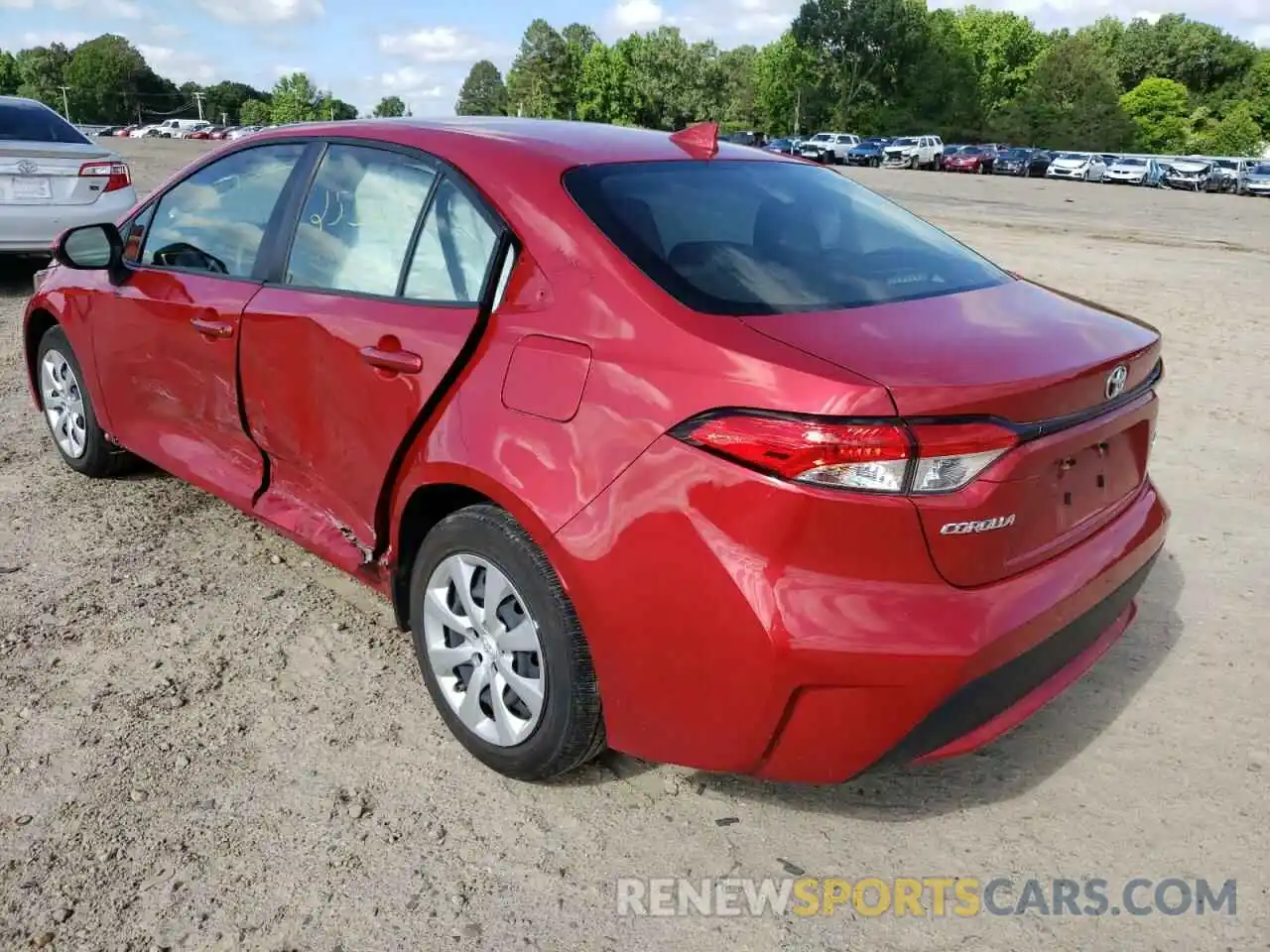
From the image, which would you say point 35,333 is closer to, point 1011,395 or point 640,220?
point 640,220

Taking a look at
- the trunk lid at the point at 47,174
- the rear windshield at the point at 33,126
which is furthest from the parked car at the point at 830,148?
the trunk lid at the point at 47,174

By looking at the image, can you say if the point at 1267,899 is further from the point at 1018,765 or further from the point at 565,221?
the point at 565,221

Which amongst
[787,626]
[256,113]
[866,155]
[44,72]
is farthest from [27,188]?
[44,72]

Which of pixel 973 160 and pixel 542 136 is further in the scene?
pixel 973 160

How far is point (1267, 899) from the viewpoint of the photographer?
2404 millimetres

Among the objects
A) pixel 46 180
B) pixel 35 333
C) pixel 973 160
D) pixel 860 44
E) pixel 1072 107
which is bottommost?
pixel 35 333

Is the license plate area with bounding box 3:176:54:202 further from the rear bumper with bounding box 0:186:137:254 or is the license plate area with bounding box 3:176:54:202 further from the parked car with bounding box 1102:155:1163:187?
the parked car with bounding box 1102:155:1163:187

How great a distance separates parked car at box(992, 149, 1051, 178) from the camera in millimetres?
47344

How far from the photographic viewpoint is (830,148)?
55.3 m

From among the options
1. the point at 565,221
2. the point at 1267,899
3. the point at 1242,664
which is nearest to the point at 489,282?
the point at 565,221

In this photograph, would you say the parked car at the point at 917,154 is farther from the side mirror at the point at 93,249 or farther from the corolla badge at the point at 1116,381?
the corolla badge at the point at 1116,381

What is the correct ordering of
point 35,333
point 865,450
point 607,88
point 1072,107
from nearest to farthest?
point 865,450 < point 35,333 < point 1072,107 < point 607,88

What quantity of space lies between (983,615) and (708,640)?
58 cm

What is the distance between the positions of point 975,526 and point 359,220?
2.04 m
